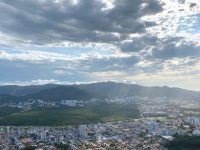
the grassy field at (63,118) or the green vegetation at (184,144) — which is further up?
the grassy field at (63,118)

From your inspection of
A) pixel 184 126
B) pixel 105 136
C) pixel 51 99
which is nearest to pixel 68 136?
pixel 105 136

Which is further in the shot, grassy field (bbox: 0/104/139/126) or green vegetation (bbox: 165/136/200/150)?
grassy field (bbox: 0/104/139/126)

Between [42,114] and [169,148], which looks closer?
[169,148]

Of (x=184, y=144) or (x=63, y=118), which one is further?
(x=63, y=118)

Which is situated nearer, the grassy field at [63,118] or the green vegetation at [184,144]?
the green vegetation at [184,144]

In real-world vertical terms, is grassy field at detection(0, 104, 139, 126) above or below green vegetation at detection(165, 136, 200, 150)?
above

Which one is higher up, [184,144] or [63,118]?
[63,118]

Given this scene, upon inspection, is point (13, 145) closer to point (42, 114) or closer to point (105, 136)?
point (105, 136)

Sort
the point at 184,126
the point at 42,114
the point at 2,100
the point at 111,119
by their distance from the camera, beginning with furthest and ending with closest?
1. the point at 2,100
2. the point at 42,114
3. the point at 111,119
4. the point at 184,126

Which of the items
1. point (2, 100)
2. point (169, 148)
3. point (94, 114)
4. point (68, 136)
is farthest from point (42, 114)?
point (2, 100)

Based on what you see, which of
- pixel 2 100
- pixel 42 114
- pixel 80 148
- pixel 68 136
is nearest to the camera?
pixel 80 148
